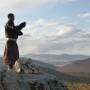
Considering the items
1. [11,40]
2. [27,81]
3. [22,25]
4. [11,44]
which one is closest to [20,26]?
[22,25]

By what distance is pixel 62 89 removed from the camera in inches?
600

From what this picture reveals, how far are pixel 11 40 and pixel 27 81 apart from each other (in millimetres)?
2193

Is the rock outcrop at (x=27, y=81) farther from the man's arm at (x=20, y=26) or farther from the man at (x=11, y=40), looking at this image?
the man's arm at (x=20, y=26)

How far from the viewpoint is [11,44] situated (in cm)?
1633

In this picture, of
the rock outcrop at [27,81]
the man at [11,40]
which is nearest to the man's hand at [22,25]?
the man at [11,40]

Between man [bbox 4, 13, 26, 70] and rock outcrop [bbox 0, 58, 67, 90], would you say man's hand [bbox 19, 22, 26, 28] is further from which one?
rock outcrop [bbox 0, 58, 67, 90]

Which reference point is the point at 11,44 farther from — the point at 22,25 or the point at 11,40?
the point at 22,25

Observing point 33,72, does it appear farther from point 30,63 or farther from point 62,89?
point 62,89

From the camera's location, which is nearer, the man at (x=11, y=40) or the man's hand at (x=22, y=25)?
the man at (x=11, y=40)

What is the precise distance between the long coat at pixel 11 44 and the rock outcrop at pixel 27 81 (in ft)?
3.43

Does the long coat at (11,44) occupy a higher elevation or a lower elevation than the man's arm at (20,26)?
lower

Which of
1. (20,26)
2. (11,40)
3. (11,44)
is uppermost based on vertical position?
(20,26)

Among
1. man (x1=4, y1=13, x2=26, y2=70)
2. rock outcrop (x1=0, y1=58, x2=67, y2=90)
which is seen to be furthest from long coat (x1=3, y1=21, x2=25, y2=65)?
rock outcrop (x1=0, y1=58, x2=67, y2=90)

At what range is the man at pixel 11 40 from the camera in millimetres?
16141
